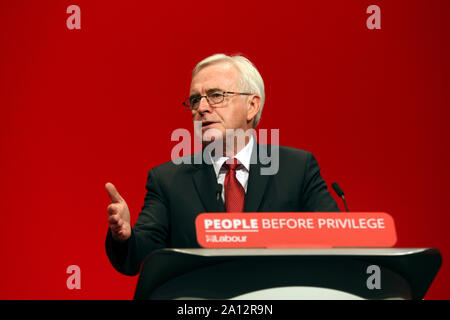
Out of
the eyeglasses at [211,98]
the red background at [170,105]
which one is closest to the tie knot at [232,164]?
the eyeglasses at [211,98]

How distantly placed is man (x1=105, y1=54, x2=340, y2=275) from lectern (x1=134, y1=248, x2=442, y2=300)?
582 millimetres

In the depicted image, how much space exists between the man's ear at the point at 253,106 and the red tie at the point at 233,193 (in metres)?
0.34

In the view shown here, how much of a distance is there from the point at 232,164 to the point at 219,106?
0.81ft

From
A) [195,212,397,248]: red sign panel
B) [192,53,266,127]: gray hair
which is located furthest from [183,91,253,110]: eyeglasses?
[195,212,397,248]: red sign panel

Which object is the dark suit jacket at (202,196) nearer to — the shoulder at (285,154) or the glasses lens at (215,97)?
the shoulder at (285,154)

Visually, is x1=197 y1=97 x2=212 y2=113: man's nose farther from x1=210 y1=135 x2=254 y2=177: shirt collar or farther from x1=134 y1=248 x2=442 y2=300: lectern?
x1=134 y1=248 x2=442 y2=300: lectern

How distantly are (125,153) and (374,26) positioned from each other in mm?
1393

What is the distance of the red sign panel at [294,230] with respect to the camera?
1090 mm

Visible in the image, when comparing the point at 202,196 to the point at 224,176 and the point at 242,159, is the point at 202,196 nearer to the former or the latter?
the point at 224,176

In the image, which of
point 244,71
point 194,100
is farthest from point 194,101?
point 244,71

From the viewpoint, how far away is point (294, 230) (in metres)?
1.11

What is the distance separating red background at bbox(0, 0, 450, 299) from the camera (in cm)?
256

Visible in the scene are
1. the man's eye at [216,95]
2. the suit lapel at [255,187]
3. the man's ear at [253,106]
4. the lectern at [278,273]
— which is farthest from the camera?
the man's ear at [253,106]
